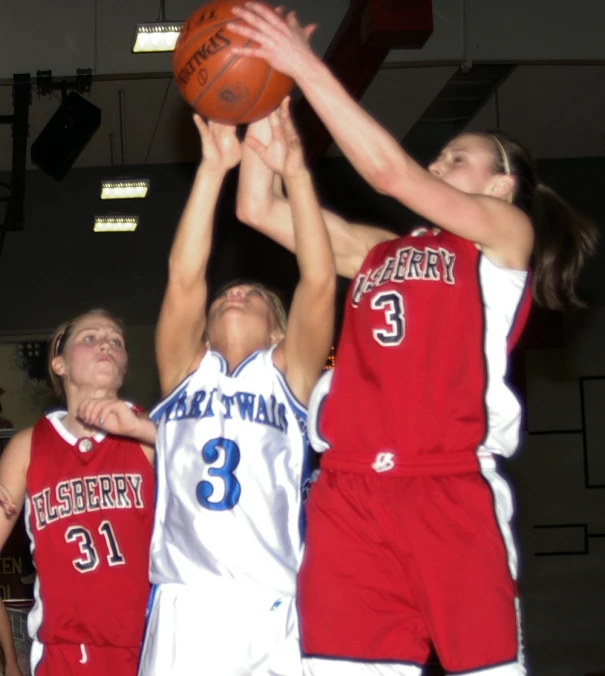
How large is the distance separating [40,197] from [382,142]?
9024 mm

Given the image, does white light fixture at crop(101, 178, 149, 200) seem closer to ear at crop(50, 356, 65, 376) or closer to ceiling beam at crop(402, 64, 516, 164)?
ceiling beam at crop(402, 64, 516, 164)

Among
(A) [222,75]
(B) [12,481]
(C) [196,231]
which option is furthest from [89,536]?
(A) [222,75]

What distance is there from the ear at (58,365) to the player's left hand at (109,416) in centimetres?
99

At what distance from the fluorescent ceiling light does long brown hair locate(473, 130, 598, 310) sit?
4.28 metres

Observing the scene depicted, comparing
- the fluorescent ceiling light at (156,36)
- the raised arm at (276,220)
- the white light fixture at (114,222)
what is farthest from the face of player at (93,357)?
the white light fixture at (114,222)

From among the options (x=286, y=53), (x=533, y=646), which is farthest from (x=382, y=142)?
(x=533, y=646)

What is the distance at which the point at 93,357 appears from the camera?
3859 millimetres

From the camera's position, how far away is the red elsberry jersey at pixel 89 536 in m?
3.53

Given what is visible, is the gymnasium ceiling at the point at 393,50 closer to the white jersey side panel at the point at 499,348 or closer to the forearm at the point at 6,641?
the forearm at the point at 6,641

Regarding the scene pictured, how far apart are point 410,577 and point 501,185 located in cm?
113

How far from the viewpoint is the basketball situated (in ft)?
9.50

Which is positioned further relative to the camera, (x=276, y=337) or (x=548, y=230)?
(x=276, y=337)

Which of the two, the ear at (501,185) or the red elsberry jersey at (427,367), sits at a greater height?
the ear at (501,185)

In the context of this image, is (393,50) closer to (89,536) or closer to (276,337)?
(276,337)
